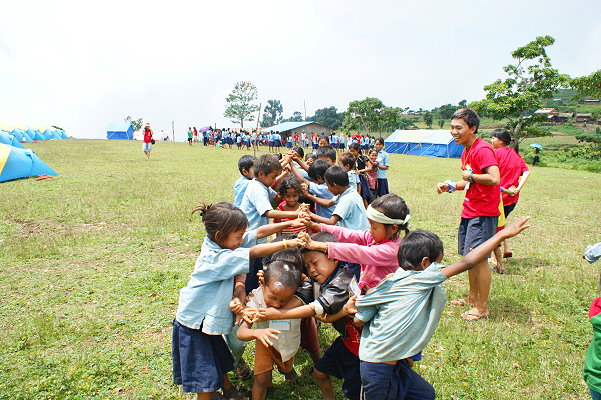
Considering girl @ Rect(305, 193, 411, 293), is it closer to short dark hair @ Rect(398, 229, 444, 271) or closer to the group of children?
the group of children

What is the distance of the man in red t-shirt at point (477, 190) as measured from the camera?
13.0 feet

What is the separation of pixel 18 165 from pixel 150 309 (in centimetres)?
1135

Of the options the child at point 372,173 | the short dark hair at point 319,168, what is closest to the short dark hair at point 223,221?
the short dark hair at point 319,168

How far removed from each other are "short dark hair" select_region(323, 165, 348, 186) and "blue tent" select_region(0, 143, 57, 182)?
12777mm

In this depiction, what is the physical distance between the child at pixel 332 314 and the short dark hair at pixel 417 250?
1.46ft

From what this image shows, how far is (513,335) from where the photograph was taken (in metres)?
3.80

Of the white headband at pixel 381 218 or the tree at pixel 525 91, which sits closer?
the white headband at pixel 381 218

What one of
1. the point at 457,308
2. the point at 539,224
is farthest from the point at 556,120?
the point at 457,308

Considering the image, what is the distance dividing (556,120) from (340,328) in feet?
253

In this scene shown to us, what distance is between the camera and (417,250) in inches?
90.4

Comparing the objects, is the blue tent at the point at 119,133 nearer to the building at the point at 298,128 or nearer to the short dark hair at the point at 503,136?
the building at the point at 298,128

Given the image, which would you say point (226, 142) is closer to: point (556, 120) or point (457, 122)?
point (457, 122)

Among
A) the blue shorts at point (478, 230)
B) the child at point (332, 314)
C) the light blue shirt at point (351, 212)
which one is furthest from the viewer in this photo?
the blue shorts at point (478, 230)

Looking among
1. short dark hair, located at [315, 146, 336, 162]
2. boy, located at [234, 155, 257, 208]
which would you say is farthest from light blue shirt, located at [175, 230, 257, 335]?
short dark hair, located at [315, 146, 336, 162]
